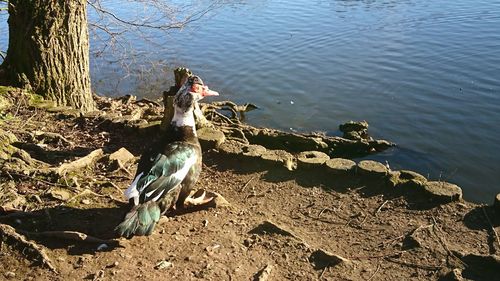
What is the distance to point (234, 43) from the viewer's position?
548 inches

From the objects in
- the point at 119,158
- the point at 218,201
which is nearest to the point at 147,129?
the point at 119,158

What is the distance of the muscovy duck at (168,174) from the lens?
438 cm

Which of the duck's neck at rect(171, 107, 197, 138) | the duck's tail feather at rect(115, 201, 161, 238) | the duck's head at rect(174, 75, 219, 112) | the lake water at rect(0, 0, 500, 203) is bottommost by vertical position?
the lake water at rect(0, 0, 500, 203)

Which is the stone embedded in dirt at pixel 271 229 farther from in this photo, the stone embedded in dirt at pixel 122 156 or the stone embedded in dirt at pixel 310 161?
the stone embedded in dirt at pixel 122 156

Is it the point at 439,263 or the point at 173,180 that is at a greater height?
the point at 173,180

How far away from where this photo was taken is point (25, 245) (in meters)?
4.31

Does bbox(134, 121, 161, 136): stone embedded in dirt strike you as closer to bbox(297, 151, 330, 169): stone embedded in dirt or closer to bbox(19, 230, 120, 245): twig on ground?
bbox(297, 151, 330, 169): stone embedded in dirt

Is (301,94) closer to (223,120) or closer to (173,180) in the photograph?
(223,120)

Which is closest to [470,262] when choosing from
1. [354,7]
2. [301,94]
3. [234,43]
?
[301,94]

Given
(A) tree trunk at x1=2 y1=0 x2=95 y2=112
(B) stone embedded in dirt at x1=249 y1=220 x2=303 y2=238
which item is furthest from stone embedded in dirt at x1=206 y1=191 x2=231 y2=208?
(A) tree trunk at x1=2 y1=0 x2=95 y2=112

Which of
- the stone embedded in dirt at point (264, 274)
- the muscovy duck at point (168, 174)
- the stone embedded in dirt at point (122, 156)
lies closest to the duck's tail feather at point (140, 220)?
the muscovy duck at point (168, 174)

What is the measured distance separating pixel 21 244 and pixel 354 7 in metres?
13.8

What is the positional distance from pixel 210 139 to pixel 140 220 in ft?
8.85

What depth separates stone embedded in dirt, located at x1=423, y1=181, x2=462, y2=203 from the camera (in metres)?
5.46
